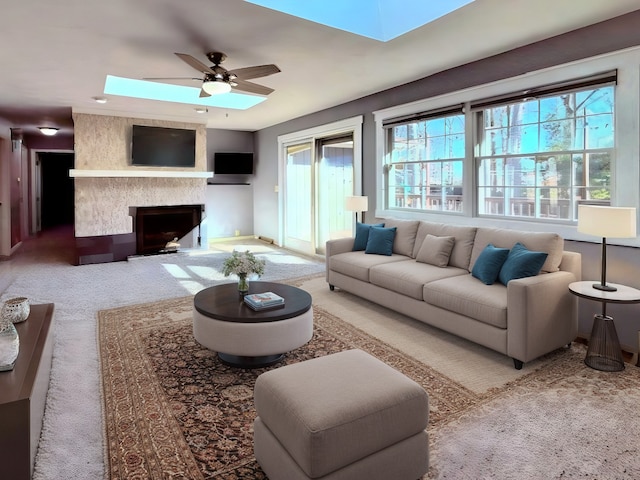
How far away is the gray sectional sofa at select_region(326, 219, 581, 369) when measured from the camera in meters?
2.98

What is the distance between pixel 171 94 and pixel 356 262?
4.10m

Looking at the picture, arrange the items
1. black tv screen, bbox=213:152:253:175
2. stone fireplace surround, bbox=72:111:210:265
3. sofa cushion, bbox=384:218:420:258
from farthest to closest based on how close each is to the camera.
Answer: black tv screen, bbox=213:152:253:175
stone fireplace surround, bbox=72:111:210:265
sofa cushion, bbox=384:218:420:258

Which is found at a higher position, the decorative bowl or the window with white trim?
the window with white trim

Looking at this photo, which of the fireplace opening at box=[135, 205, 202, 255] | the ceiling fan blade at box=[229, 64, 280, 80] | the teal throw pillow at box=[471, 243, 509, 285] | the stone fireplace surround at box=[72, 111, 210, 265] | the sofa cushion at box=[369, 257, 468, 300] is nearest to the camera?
the teal throw pillow at box=[471, 243, 509, 285]

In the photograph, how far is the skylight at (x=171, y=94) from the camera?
19.4 ft

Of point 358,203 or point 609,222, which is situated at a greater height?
point 358,203

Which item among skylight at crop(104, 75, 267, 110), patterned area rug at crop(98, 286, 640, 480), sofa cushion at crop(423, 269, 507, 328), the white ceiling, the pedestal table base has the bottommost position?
patterned area rug at crop(98, 286, 640, 480)

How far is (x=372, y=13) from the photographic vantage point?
12.0 feet

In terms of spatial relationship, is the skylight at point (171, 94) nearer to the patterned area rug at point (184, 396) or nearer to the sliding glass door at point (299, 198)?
the sliding glass door at point (299, 198)

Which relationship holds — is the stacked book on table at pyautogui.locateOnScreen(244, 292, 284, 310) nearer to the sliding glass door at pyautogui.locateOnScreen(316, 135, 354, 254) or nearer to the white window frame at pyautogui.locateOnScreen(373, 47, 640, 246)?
the white window frame at pyautogui.locateOnScreen(373, 47, 640, 246)

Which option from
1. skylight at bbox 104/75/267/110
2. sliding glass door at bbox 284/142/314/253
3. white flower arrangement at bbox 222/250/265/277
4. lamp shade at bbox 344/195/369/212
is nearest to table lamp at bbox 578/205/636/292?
white flower arrangement at bbox 222/250/265/277

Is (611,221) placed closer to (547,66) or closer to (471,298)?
(471,298)

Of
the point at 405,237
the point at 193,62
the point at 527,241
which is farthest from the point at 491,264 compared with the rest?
the point at 193,62

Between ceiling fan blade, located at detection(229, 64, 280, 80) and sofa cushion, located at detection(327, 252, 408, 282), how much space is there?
2198 mm
